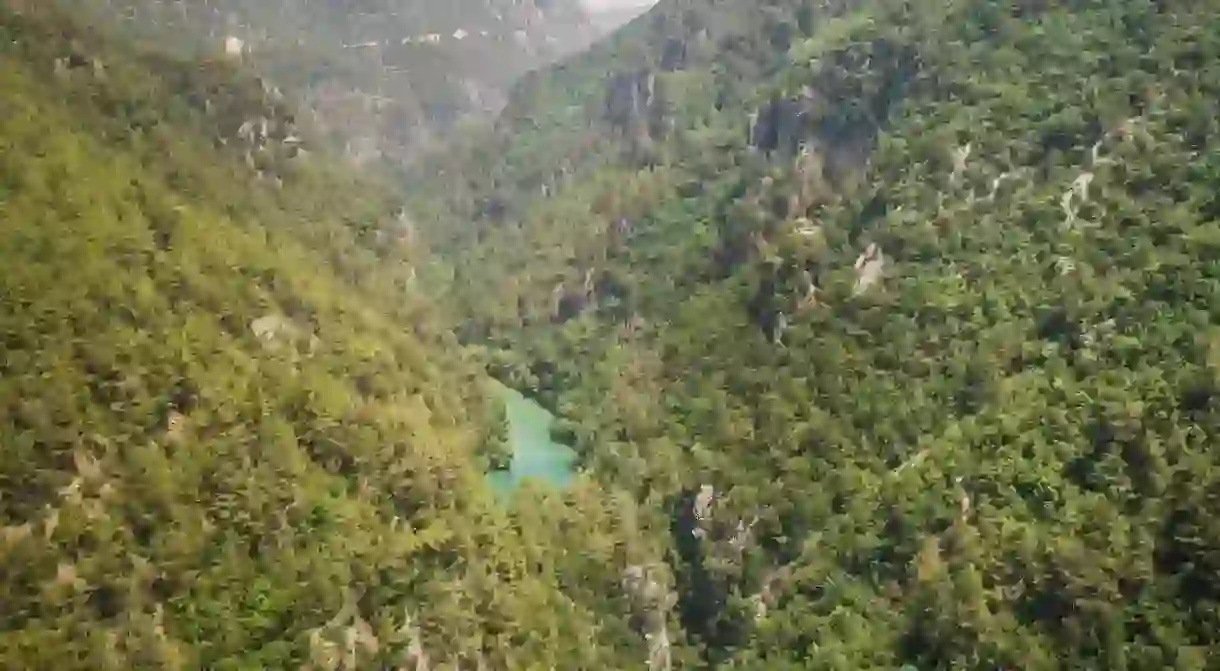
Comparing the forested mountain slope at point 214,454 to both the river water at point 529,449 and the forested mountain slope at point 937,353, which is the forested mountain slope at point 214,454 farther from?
the forested mountain slope at point 937,353

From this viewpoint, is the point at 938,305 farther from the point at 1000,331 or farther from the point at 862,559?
the point at 862,559

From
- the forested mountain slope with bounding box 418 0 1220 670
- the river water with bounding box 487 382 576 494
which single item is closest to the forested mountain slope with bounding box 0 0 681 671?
the river water with bounding box 487 382 576 494

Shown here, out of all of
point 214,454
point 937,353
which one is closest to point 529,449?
point 937,353

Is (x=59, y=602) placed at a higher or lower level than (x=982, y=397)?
higher

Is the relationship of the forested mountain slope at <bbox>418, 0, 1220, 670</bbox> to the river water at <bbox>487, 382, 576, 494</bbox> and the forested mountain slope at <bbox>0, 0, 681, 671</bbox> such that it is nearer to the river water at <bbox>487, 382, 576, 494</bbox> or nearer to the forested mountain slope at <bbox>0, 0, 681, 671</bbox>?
the river water at <bbox>487, 382, 576, 494</bbox>

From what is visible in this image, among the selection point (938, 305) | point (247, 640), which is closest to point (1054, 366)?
point (938, 305)

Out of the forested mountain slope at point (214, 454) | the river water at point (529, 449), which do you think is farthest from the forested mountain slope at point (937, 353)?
the forested mountain slope at point (214, 454)

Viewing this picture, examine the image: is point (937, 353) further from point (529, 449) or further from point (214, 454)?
point (214, 454)
